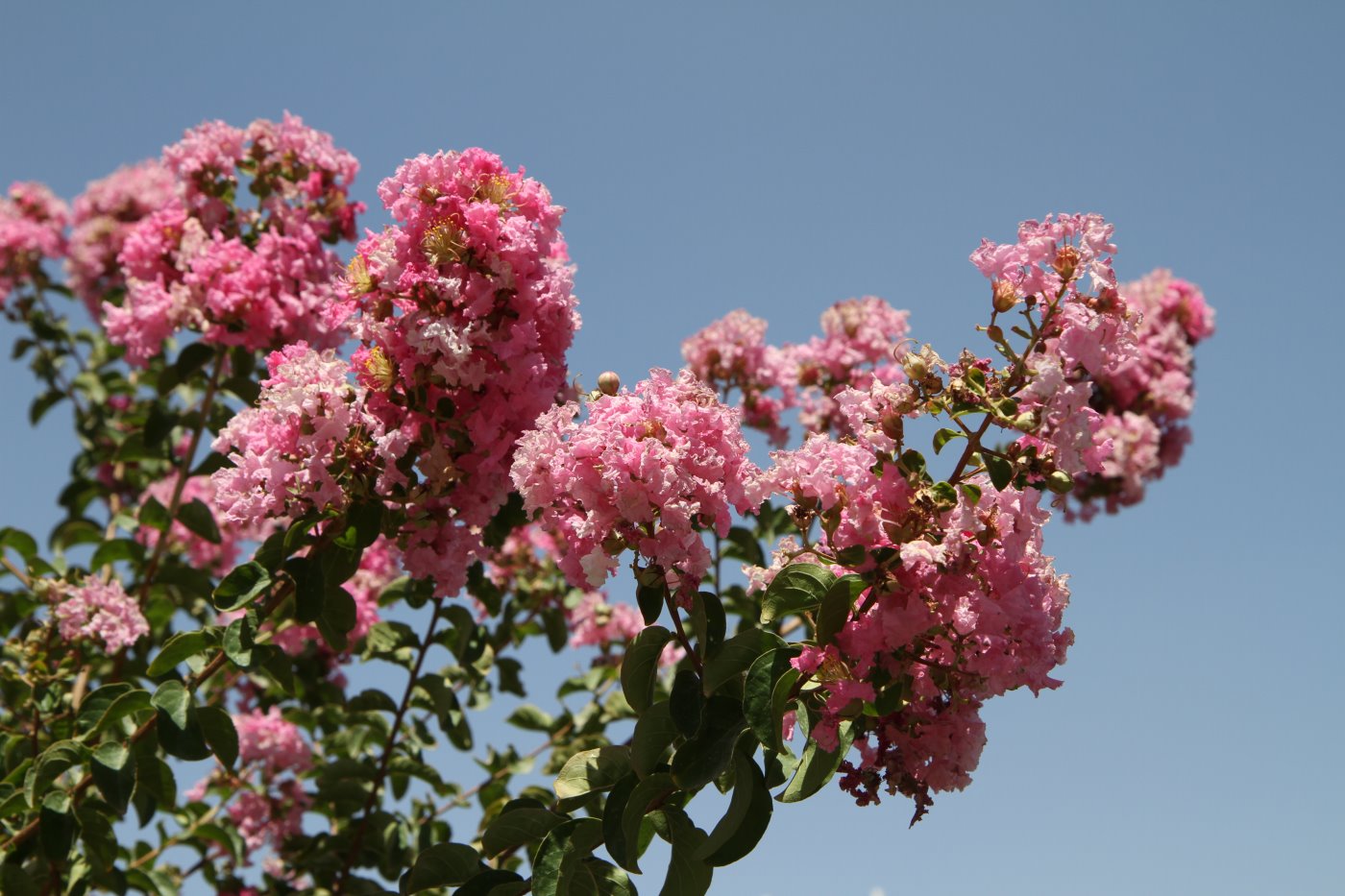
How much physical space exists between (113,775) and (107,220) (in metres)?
4.21

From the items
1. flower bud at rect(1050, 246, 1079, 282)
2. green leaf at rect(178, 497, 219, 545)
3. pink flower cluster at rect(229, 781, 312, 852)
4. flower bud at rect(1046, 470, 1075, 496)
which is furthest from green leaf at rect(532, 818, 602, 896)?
pink flower cluster at rect(229, 781, 312, 852)

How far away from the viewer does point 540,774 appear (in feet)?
12.5

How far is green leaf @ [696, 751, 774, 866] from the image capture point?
5.72ft

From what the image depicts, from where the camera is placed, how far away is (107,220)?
5.84 m

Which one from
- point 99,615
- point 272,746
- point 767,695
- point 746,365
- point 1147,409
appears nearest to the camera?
point 767,695

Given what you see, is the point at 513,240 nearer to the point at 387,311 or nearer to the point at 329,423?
the point at 387,311

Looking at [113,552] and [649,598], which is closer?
[649,598]

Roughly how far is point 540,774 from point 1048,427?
2474 mm

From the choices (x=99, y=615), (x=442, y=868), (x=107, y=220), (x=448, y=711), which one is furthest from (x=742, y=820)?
(x=107, y=220)

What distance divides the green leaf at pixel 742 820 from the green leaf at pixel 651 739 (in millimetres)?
115

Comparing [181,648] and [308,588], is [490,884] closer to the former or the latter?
[308,588]

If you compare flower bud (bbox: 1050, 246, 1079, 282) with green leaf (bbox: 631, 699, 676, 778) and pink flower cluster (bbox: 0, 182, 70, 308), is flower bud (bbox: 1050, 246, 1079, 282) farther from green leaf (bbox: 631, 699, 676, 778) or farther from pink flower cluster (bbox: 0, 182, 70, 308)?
pink flower cluster (bbox: 0, 182, 70, 308)

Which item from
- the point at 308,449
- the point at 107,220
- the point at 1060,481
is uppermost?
the point at 107,220

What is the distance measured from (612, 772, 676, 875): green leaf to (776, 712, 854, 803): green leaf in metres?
0.18
